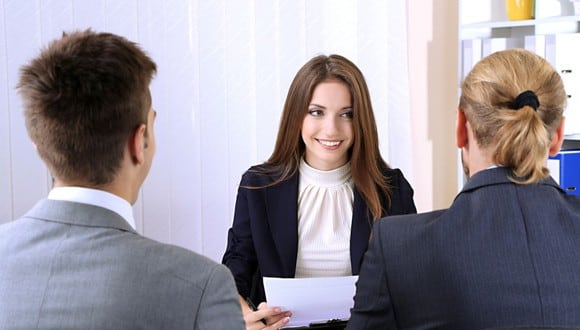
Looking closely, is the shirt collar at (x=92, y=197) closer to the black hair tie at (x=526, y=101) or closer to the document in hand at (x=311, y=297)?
the black hair tie at (x=526, y=101)

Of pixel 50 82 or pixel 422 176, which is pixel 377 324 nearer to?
pixel 50 82

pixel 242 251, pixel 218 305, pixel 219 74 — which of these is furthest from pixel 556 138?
pixel 219 74

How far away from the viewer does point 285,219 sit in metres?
2.23

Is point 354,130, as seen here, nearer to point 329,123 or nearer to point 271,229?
point 329,123

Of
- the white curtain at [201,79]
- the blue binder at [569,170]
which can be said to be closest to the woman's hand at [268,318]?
the white curtain at [201,79]

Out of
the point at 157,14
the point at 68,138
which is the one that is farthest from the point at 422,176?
the point at 68,138

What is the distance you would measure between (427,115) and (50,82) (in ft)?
8.60

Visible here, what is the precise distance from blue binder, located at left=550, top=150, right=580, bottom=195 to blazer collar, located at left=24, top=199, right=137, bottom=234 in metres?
2.28

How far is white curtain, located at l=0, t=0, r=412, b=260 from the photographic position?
260 cm

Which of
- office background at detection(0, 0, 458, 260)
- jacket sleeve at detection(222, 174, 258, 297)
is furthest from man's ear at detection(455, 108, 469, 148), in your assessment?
office background at detection(0, 0, 458, 260)

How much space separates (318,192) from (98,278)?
4.50ft

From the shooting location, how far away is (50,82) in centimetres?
100

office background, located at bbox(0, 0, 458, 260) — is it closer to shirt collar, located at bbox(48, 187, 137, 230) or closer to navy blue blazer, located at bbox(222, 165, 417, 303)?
navy blue blazer, located at bbox(222, 165, 417, 303)

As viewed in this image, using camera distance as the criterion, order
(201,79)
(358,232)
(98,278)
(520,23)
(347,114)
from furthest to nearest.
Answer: (520,23), (201,79), (347,114), (358,232), (98,278)
